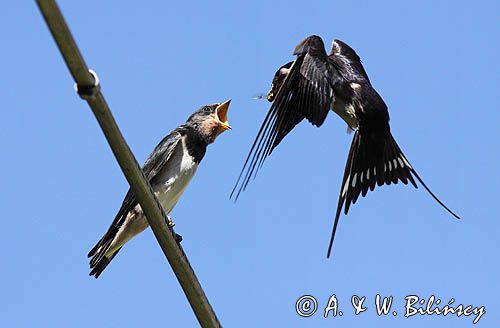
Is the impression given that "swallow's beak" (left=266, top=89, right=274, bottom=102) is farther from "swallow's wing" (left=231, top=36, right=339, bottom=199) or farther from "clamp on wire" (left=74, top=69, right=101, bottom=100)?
"clamp on wire" (left=74, top=69, right=101, bottom=100)

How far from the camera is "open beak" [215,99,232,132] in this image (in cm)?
493

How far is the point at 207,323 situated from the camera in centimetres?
281

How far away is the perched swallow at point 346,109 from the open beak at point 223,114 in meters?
0.65

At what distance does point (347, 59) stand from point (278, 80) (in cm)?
54

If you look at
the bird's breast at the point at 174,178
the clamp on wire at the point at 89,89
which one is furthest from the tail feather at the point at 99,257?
the clamp on wire at the point at 89,89

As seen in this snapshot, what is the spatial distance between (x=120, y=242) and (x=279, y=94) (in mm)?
1223

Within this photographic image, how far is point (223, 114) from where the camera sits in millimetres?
4996

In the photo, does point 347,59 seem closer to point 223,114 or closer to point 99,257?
point 223,114

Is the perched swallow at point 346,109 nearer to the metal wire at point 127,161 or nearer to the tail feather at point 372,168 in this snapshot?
the tail feather at point 372,168

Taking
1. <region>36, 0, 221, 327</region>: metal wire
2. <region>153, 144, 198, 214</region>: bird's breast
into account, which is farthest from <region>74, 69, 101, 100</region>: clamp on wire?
<region>153, 144, 198, 214</region>: bird's breast

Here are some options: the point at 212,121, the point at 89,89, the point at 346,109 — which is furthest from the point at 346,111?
the point at 89,89

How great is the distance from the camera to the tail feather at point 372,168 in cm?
422

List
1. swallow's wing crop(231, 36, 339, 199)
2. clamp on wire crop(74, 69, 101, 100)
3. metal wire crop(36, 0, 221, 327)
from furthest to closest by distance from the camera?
swallow's wing crop(231, 36, 339, 199), clamp on wire crop(74, 69, 101, 100), metal wire crop(36, 0, 221, 327)

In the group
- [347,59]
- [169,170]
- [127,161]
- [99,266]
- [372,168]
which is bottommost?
[127,161]
